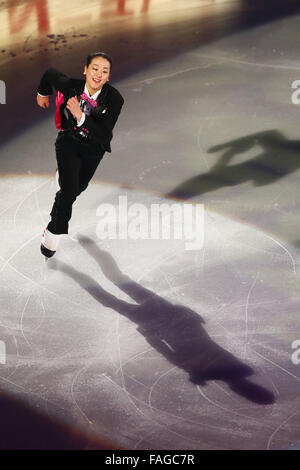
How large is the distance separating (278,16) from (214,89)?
2788 mm

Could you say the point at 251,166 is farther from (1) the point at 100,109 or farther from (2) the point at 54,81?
(2) the point at 54,81

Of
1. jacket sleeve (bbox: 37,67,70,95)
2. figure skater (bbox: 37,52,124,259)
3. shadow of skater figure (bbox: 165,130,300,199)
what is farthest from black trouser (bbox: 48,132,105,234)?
shadow of skater figure (bbox: 165,130,300,199)

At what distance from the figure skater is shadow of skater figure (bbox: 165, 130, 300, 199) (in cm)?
157

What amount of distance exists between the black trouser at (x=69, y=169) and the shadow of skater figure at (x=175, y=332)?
494 millimetres

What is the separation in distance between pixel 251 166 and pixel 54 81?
8.39ft

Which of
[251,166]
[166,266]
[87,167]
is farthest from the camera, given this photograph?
[251,166]

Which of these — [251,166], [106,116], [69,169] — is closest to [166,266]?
[69,169]

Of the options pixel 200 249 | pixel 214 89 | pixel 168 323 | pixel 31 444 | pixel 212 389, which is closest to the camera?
pixel 31 444

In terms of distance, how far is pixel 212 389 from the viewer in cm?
457

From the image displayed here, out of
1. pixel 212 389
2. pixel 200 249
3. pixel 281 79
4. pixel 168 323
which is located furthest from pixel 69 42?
pixel 212 389

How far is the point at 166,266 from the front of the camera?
19.0 ft

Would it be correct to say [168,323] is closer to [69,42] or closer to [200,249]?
[200,249]

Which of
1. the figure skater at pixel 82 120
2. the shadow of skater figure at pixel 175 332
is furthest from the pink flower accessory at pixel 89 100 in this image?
the shadow of skater figure at pixel 175 332

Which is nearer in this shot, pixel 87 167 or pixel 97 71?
pixel 97 71
